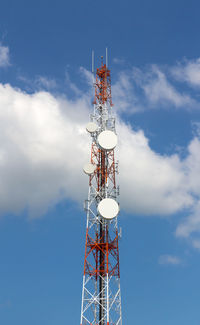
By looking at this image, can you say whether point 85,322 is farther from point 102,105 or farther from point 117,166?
point 102,105

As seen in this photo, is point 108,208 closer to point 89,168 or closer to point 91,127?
point 89,168

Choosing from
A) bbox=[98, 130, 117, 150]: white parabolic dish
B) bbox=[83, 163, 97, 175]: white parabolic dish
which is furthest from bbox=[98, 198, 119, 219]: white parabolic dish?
bbox=[98, 130, 117, 150]: white parabolic dish

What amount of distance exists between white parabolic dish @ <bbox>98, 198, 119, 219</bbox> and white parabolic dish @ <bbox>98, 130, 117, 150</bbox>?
8648 millimetres

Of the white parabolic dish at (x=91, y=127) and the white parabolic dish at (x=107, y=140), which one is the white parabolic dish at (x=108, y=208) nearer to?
the white parabolic dish at (x=107, y=140)

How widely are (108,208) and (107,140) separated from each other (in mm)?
10823

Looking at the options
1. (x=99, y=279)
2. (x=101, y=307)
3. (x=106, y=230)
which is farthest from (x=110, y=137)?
(x=101, y=307)

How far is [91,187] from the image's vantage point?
2287 inches

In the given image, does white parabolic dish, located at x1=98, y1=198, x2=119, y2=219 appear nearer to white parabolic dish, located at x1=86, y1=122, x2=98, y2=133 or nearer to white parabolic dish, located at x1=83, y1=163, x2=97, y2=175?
white parabolic dish, located at x1=83, y1=163, x2=97, y2=175

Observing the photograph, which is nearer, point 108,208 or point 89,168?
point 108,208

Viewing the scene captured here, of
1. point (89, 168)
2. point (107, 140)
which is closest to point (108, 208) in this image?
point (89, 168)

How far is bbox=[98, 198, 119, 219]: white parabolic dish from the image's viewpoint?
5247 cm

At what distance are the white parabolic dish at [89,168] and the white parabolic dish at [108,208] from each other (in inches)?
265

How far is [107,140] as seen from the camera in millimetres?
57250

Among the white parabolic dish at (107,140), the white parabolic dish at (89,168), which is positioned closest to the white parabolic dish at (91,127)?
the white parabolic dish at (107,140)
